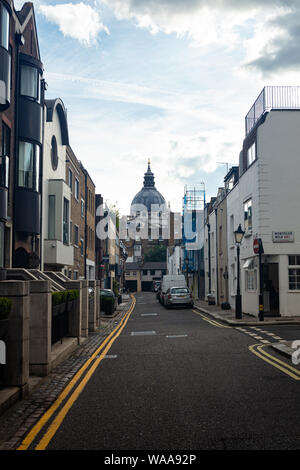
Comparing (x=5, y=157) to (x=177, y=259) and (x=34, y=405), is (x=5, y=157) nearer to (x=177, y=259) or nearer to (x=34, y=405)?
(x=34, y=405)

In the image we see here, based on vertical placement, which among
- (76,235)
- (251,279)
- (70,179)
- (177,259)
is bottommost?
(251,279)

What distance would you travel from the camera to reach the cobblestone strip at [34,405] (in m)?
6.00

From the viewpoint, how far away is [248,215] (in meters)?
26.1

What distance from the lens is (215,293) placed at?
3862cm

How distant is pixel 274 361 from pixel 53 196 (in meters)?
17.2

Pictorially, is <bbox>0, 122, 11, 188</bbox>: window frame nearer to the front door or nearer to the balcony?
A: the balcony

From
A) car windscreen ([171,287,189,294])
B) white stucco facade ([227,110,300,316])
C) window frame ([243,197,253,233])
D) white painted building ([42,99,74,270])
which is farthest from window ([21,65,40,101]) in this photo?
car windscreen ([171,287,189,294])

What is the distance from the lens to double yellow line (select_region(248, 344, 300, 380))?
9.74 metres

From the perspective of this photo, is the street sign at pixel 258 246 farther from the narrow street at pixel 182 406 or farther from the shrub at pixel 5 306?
the shrub at pixel 5 306

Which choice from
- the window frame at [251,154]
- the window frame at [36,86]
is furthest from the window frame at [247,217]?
the window frame at [36,86]

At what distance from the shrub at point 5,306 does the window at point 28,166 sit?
13.5 metres

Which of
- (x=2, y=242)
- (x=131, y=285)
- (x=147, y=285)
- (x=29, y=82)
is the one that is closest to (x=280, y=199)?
(x=29, y=82)

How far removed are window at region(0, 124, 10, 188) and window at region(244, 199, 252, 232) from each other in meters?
12.0
